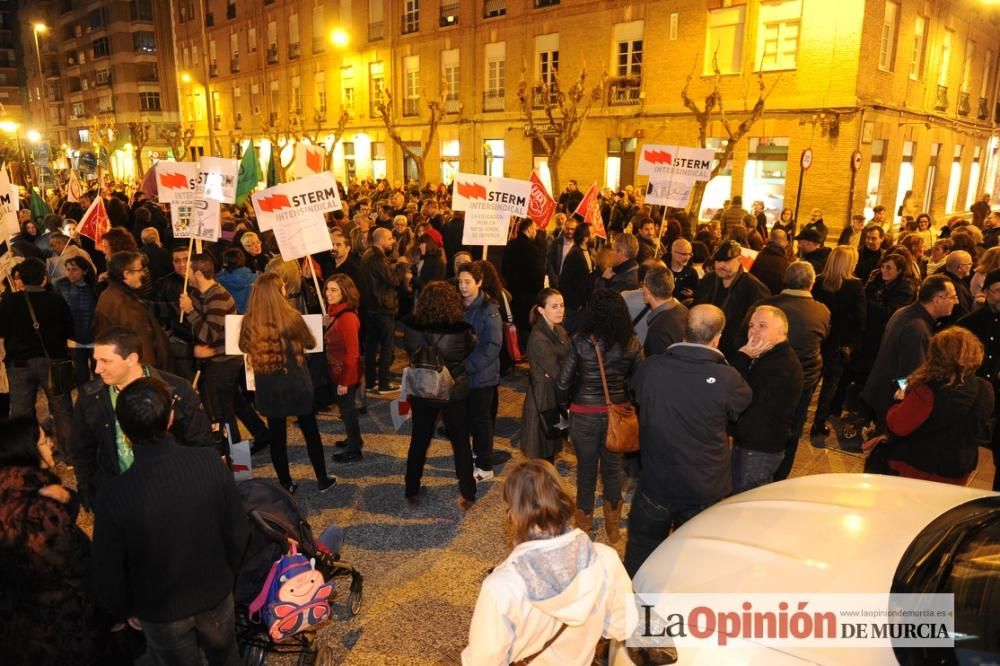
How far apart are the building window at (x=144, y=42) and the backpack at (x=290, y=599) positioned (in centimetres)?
6560

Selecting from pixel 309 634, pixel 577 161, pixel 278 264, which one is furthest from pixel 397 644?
pixel 577 161

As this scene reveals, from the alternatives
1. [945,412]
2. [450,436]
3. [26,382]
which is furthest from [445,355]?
[26,382]

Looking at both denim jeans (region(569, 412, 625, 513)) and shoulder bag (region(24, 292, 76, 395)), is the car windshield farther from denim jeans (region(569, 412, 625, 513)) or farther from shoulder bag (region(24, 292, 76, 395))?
shoulder bag (region(24, 292, 76, 395))

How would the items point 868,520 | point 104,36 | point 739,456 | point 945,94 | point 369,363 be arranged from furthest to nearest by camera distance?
1. point 104,36
2. point 945,94
3. point 369,363
4. point 739,456
5. point 868,520

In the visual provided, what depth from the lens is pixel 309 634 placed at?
3484 millimetres

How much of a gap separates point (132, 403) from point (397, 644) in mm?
2170

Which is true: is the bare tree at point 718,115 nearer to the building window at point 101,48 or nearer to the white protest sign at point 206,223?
the white protest sign at point 206,223

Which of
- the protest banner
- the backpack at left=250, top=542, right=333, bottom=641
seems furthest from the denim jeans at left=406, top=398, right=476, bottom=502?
the protest banner

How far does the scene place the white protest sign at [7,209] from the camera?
607cm

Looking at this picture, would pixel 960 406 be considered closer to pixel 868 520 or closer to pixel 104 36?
pixel 868 520

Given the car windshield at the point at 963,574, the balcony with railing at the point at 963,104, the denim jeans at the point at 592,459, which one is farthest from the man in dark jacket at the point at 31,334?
the balcony with railing at the point at 963,104

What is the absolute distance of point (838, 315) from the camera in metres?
6.51

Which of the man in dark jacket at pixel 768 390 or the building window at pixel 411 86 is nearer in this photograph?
the man in dark jacket at pixel 768 390

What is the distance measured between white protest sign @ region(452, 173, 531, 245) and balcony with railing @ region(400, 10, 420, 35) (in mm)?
26111
